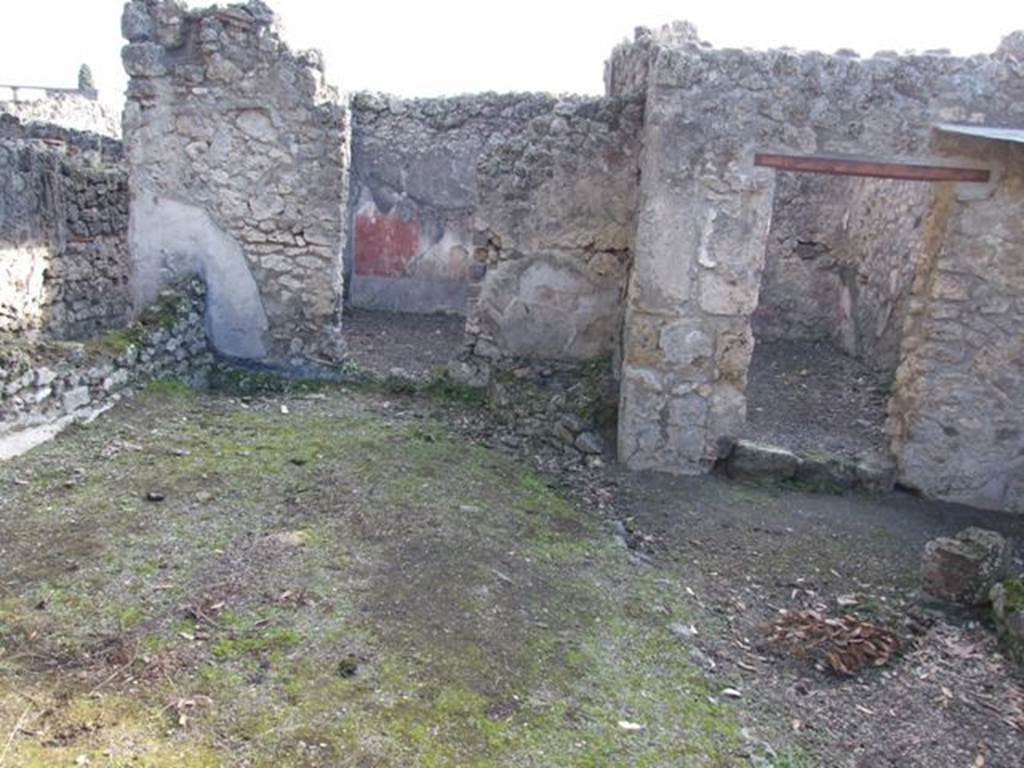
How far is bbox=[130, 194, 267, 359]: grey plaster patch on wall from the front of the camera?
6453mm

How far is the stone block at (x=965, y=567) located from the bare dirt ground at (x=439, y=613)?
0.14 metres

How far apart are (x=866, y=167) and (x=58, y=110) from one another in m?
12.7

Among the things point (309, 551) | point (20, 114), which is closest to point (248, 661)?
point (309, 551)

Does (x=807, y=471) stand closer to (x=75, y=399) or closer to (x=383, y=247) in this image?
(x=75, y=399)

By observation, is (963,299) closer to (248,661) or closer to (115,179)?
(248,661)

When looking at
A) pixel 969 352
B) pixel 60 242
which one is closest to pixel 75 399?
pixel 60 242

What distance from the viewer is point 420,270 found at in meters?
10.7

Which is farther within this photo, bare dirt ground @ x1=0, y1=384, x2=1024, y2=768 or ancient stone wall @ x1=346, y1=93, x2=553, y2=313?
ancient stone wall @ x1=346, y1=93, x2=553, y2=313

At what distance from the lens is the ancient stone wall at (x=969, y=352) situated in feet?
16.8

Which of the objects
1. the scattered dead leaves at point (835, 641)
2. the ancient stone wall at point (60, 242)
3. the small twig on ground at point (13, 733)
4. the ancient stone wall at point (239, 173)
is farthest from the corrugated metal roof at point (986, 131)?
the ancient stone wall at point (60, 242)

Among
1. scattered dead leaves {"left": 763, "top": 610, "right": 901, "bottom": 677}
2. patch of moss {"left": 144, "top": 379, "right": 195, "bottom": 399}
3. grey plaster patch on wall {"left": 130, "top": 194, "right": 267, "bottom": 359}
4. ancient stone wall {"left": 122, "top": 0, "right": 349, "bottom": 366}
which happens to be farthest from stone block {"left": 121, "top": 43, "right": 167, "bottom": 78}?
scattered dead leaves {"left": 763, "top": 610, "right": 901, "bottom": 677}

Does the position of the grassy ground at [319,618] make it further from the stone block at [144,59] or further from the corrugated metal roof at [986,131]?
the corrugated metal roof at [986,131]

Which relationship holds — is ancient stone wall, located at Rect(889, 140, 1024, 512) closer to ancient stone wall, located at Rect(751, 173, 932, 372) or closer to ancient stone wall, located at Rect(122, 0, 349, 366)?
ancient stone wall, located at Rect(751, 173, 932, 372)

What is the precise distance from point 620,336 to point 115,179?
5259mm
